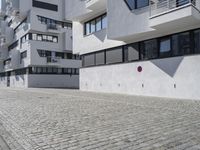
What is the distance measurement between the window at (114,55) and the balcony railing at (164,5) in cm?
571

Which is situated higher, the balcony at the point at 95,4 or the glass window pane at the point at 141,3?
the balcony at the point at 95,4

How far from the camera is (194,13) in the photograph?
535 inches

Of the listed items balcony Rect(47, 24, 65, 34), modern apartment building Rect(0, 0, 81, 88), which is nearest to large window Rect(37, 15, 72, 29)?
modern apartment building Rect(0, 0, 81, 88)

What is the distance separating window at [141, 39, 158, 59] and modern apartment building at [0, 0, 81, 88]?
2721cm

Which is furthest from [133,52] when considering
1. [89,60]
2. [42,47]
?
[42,47]

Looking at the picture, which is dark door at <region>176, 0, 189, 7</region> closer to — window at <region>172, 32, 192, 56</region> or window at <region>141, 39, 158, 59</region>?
window at <region>172, 32, 192, 56</region>

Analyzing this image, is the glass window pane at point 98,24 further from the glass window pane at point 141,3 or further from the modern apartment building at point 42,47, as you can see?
the modern apartment building at point 42,47

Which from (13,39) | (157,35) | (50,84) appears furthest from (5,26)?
(157,35)

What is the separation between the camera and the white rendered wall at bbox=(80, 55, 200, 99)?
589 inches

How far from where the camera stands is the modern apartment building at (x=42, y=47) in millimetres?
42562

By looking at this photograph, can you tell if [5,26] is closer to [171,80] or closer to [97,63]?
[97,63]

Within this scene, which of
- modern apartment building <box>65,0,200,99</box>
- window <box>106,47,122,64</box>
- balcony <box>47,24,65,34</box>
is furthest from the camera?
balcony <box>47,24,65,34</box>

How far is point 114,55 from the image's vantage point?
2202 cm

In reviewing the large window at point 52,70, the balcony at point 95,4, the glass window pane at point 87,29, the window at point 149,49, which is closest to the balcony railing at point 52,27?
the large window at point 52,70
